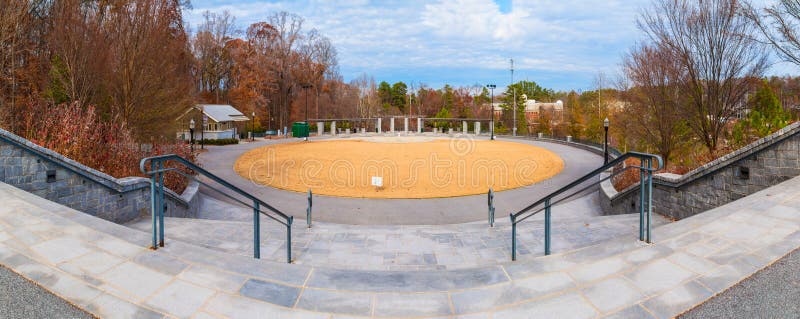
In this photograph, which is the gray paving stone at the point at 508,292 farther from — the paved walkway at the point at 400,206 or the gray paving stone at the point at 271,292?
the paved walkway at the point at 400,206

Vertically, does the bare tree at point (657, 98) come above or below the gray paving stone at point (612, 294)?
above

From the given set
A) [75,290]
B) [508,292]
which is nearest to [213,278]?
[75,290]

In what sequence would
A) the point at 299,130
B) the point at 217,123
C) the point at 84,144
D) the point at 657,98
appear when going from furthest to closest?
the point at 299,130 < the point at 217,123 < the point at 657,98 < the point at 84,144

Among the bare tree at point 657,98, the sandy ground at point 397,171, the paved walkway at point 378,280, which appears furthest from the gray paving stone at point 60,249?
the bare tree at point 657,98

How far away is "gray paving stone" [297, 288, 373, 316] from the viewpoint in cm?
344

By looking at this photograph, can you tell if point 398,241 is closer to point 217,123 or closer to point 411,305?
point 411,305

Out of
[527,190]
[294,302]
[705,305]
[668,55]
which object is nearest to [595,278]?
[705,305]

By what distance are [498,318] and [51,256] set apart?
4256mm

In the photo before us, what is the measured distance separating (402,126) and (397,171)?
47.2 metres

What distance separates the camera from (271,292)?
12.0ft

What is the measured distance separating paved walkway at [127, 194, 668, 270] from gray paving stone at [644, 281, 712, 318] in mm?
→ 2330

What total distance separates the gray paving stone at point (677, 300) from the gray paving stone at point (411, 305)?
1647 mm

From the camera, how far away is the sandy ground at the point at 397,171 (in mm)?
16391

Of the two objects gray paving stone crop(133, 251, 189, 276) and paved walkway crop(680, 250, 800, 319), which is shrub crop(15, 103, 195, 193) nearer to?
gray paving stone crop(133, 251, 189, 276)
